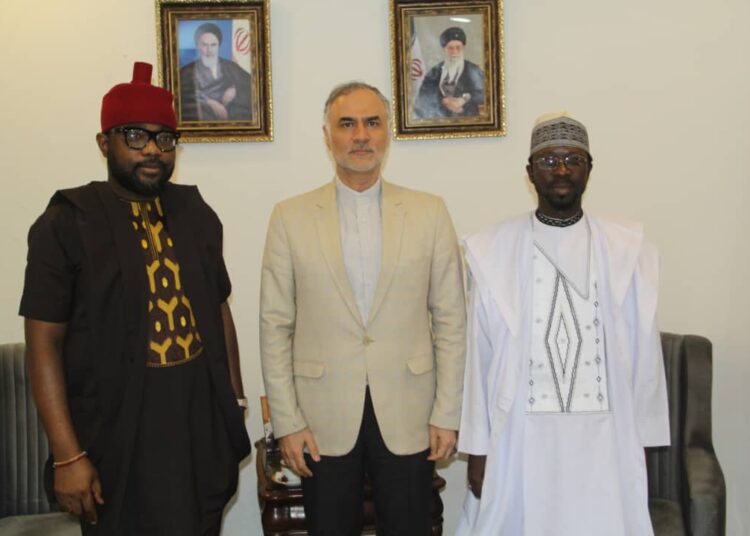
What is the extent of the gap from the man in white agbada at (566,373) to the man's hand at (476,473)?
3cm

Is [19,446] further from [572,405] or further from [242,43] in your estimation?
[572,405]

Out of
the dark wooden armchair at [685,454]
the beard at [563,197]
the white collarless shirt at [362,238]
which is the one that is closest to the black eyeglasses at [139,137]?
the white collarless shirt at [362,238]

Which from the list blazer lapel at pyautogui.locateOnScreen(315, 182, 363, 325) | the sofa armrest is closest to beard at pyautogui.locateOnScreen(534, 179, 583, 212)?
blazer lapel at pyautogui.locateOnScreen(315, 182, 363, 325)

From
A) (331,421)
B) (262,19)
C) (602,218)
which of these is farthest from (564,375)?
(262,19)

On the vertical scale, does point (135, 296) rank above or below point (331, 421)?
above

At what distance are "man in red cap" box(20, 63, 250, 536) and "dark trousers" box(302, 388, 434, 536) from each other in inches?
12.1

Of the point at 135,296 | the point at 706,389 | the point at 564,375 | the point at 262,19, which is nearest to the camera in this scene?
the point at 135,296

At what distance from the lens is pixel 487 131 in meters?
3.37

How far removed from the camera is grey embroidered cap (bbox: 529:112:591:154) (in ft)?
7.84

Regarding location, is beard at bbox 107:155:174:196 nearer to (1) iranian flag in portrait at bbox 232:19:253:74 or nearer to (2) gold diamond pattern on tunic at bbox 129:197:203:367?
(2) gold diamond pattern on tunic at bbox 129:197:203:367

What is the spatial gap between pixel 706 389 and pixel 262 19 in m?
2.25

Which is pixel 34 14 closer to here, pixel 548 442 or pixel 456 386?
pixel 456 386

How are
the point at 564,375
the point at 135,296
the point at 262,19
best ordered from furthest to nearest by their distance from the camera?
the point at 262,19
the point at 564,375
the point at 135,296

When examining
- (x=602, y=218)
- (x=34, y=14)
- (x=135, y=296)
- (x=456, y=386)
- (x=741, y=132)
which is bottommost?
(x=456, y=386)
